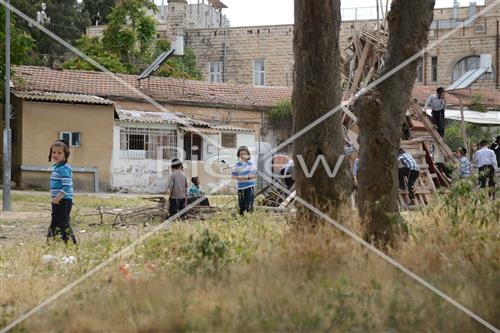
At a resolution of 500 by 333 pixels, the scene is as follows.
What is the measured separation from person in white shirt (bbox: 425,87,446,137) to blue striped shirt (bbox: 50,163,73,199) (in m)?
9.55

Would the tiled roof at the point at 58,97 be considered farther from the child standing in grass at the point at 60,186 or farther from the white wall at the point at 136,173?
the child standing in grass at the point at 60,186

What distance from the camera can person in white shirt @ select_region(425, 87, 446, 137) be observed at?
57.6 feet

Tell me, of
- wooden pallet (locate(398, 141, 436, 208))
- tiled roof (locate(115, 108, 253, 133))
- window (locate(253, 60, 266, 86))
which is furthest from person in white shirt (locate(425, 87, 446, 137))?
window (locate(253, 60, 266, 86))

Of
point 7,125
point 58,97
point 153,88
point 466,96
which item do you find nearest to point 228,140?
point 153,88

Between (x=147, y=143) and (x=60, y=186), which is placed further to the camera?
(x=147, y=143)

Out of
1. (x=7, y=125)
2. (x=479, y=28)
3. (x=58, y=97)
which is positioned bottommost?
(x=7, y=125)

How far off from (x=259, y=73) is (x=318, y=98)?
4035 centimetres

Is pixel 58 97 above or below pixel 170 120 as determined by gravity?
above

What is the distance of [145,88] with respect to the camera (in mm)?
33500

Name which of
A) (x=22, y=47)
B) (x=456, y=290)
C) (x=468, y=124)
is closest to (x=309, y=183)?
(x=456, y=290)

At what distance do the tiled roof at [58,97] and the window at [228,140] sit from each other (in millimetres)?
5292

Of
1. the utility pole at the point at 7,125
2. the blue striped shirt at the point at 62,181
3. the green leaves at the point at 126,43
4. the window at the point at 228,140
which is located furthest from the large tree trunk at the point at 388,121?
the green leaves at the point at 126,43

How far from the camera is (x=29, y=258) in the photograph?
8.70 m

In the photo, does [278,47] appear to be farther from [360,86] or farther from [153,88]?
[360,86]
